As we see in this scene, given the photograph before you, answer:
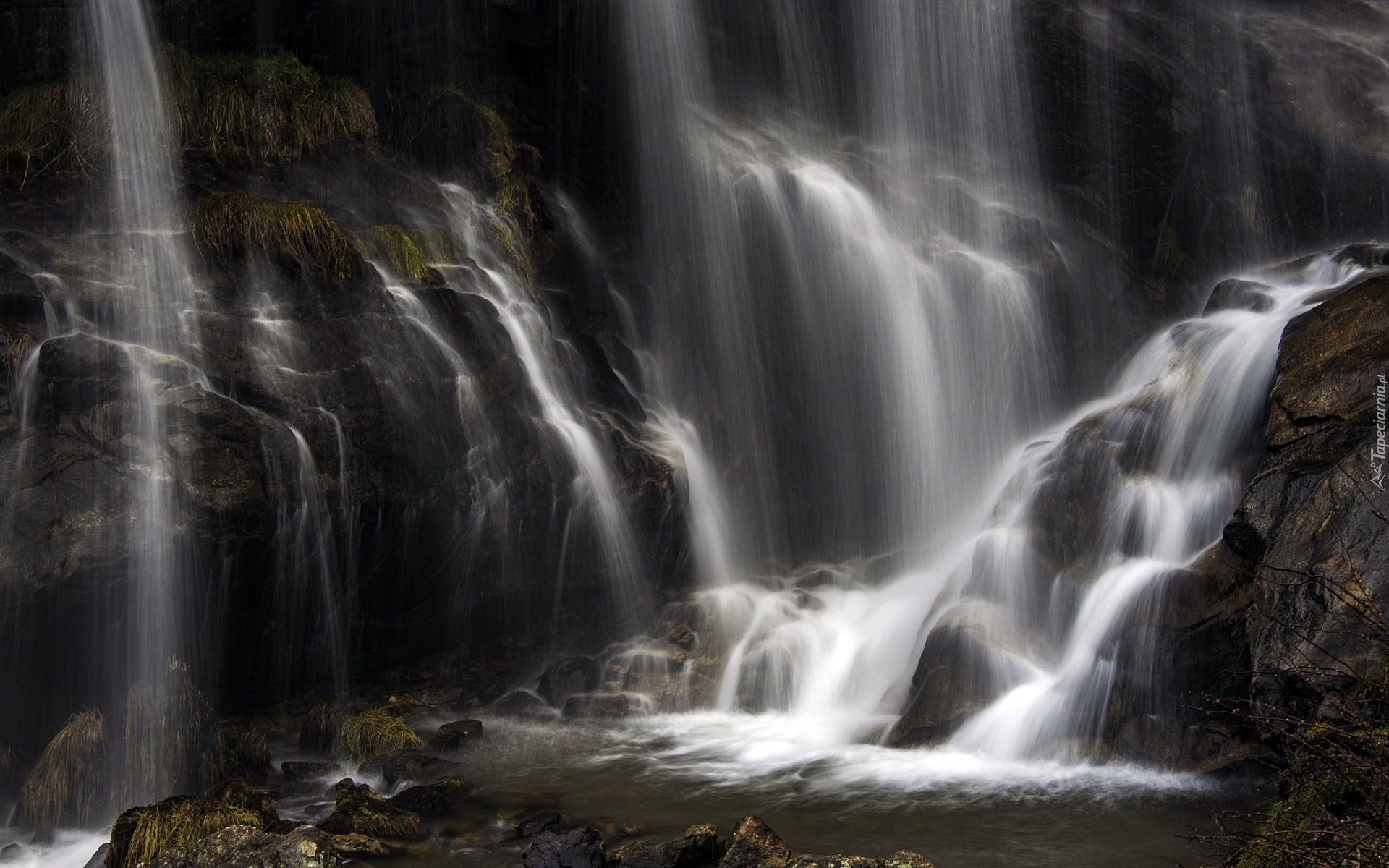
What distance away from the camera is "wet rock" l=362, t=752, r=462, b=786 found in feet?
32.1

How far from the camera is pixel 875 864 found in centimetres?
656

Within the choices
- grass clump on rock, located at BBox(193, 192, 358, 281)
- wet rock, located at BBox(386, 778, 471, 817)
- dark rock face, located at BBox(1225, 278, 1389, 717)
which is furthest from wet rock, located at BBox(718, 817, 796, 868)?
grass clump on rock, located at BBox(193, 192, 358, 281)

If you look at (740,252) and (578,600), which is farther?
(740,252)

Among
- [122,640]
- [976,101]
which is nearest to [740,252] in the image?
[976,101]

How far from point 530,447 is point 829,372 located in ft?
17.7

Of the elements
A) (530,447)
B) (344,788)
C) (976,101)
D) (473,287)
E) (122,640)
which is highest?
(976,101)

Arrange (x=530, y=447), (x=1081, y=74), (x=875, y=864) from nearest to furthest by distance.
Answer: (x=875, y=864) → (x=530, y=447) → (x=1081, y=74)

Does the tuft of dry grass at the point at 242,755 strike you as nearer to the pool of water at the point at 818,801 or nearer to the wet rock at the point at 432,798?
the pool of water at the point at 818,801

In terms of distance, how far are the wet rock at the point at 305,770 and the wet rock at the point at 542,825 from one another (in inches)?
99.0

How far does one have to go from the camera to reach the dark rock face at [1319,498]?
7.11 metres

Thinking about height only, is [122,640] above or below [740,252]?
below

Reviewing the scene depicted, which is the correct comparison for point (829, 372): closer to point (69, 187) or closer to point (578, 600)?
point (578, 600)

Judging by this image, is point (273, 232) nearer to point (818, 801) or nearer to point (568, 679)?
point (568, 679)

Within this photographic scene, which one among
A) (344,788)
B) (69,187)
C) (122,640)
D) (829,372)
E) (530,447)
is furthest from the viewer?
(829,372)
